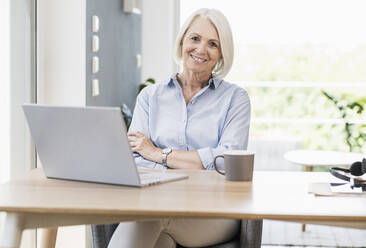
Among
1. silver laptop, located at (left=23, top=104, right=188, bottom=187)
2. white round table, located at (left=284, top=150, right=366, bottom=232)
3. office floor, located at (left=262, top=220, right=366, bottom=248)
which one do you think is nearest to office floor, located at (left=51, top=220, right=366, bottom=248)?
office floor, located at (left=262, top=220, right=366, bottom=248)

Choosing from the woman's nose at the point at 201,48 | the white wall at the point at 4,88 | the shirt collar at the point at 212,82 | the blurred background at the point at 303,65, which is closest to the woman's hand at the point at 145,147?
the shirt collar at the point at 212,82

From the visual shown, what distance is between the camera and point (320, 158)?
15.2 ft

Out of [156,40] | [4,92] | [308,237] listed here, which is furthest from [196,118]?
[156,40]

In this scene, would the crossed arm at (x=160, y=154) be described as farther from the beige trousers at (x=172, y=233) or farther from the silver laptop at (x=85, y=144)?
the silver laptop at (x=85, y=144)

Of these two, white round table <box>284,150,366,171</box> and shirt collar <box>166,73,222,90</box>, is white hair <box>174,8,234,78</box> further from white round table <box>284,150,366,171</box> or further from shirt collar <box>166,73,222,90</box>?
white round table <box>284,150,366,171</box>

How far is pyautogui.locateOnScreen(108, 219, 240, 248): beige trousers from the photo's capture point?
200cm

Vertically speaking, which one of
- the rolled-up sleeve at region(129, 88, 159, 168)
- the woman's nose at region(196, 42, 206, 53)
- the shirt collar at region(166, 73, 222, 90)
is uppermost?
the woman's nose at region(196, 42, 206, 53)

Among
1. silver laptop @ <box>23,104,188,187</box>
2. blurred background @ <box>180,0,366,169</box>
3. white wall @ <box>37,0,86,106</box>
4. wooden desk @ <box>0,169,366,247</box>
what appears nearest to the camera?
wooden desk @ <box>0,169,366,247</box>

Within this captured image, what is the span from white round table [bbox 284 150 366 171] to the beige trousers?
7.85 ft

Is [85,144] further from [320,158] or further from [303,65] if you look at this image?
[303,65]

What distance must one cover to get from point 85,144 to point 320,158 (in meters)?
3.06

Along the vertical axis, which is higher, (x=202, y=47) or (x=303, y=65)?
(x=202, y=47)

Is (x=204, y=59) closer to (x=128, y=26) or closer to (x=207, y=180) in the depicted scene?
(x=207, y=180)

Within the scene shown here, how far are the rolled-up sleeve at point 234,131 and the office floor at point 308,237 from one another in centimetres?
158
